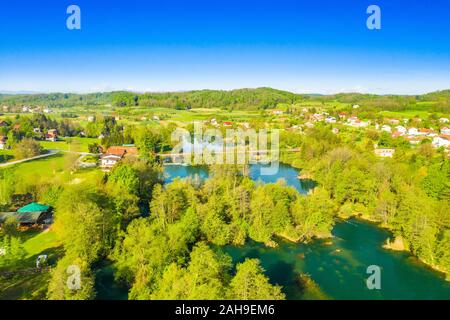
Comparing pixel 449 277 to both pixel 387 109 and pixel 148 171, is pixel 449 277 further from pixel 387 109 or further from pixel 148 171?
pixel 387 109

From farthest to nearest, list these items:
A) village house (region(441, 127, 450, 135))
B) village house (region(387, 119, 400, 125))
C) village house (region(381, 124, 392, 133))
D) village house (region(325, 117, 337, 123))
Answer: village house (region(325, 117, 337, 123))
village house (region(387, 119, 400, 125))
village house (region(381, 124, 392, 133))
village house (region(441, 127, 450, 135))

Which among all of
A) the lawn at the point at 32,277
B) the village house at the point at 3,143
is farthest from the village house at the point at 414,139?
the village house at the point at 3,143

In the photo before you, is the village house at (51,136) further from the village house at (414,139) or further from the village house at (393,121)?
the village house at (393,121)

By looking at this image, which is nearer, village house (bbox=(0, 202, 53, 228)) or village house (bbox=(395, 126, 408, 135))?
village house (bbox=(0, 202, 53, 228))

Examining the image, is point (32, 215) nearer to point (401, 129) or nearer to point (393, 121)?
point (401, 129)

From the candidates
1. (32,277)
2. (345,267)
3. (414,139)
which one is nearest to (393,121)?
(414,139)

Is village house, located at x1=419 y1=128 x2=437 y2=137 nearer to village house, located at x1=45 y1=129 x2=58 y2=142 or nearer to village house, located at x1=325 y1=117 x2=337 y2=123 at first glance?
village house, located at x1=325 y1=117 x2=337 y2=123

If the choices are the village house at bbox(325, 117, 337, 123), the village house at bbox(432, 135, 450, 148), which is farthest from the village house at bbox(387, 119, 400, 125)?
the village house at bbox(432, 135, 450, 148)
